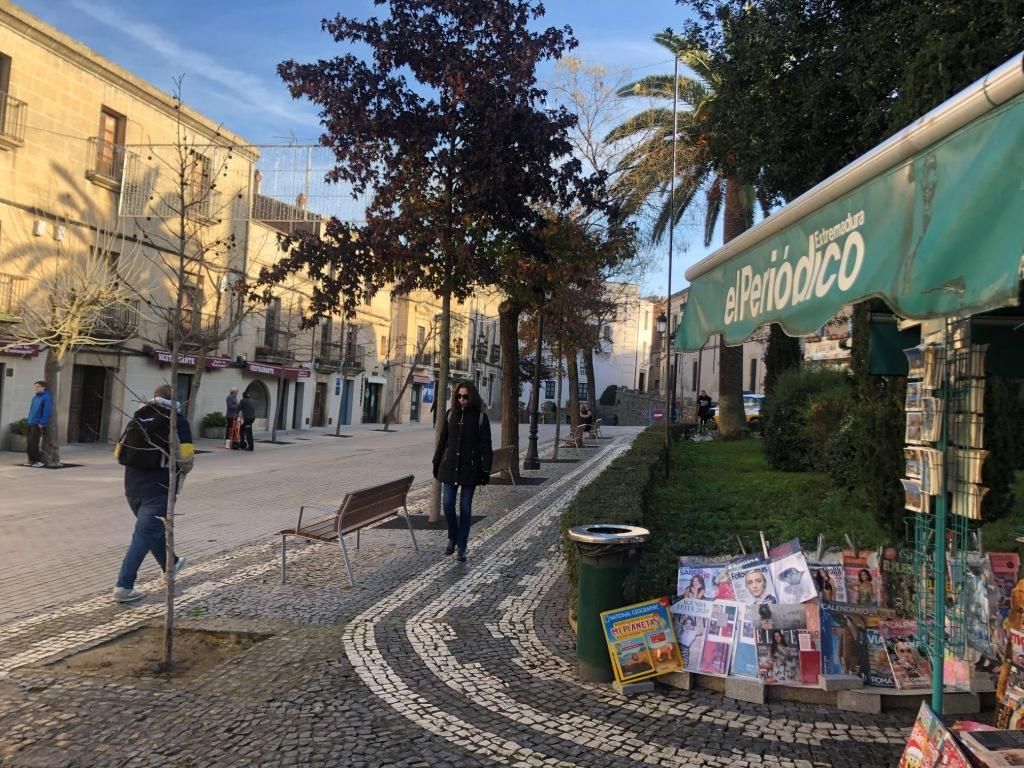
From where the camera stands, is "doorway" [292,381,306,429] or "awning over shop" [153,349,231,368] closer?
"awning over shop" [153,349,231,368]

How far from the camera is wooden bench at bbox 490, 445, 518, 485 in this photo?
12.5 meters

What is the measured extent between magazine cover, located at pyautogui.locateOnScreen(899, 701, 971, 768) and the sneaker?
524cm

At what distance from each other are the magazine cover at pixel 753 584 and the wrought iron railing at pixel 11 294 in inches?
686

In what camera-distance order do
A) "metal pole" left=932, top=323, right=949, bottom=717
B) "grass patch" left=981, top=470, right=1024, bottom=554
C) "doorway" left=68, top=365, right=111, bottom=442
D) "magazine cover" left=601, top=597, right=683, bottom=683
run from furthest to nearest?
"doorway" left=68, top=365, right=111, bottom=442 < "grass patch" left=981, top=470, right=1024, bottom=554 < "magazine cover" left=601, top=597, right=683, bottom=683 < "metal pole" left=932, top=323, right=949, bottom=717

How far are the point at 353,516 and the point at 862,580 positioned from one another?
4171 millimetres

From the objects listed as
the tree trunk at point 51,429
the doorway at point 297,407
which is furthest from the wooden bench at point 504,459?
the doorway at point 297,407

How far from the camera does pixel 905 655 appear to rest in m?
3.90

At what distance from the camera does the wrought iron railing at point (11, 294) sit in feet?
54.9

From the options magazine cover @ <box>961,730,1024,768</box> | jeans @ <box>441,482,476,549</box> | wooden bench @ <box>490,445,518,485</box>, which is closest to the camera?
magazine cover @ <box>961,730,1024,768</box>

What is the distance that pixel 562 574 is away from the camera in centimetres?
682

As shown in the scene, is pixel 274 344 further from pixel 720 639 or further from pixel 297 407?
pixel 720 639


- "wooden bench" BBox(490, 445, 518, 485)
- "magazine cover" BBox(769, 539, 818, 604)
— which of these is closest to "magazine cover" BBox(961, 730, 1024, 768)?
"magazine cover" BBox(769, 539, 818, 604)

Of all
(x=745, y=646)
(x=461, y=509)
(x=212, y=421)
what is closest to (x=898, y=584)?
(x=745, y=646)

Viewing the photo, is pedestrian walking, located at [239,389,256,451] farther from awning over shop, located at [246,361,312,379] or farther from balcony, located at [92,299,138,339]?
awning over shop, located at [246,361,312,379]
